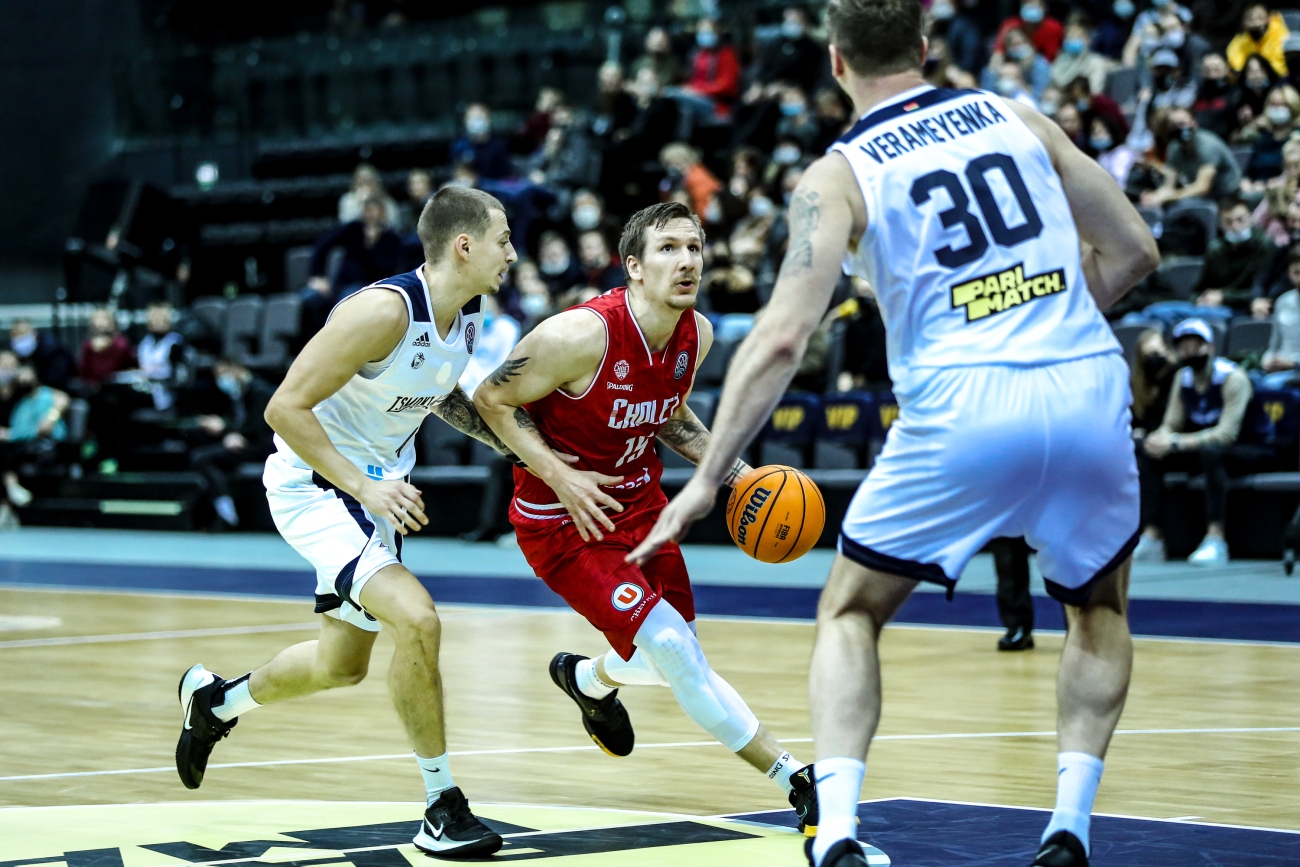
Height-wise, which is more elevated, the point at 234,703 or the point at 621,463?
the point at 621,463

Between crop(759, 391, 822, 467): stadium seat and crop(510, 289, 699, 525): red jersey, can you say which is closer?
crop(510, 289, 699, 525): red jersey

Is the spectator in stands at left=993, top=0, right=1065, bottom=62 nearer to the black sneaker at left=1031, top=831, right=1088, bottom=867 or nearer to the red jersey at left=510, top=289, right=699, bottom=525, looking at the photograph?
the red jersey at left=510, top=289, right=699, bottom=525

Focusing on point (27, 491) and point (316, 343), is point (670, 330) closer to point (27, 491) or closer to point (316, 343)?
point (316, 343)

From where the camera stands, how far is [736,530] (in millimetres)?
5160

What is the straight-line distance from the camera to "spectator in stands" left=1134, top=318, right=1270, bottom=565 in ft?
36.6

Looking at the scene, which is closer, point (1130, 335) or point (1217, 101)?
point (1130, 335)

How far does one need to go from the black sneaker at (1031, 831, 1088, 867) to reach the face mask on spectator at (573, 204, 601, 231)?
11.9m

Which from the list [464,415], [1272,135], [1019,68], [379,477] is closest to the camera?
[379,477]

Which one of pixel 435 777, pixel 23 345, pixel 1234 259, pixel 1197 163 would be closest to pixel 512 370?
pixel 435 777

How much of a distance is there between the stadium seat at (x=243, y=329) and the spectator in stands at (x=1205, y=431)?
9007 millimetres

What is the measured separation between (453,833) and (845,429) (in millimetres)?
8587

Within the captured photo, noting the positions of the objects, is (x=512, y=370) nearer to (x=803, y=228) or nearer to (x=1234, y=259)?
(x=803, y=228)

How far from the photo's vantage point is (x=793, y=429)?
13.1m

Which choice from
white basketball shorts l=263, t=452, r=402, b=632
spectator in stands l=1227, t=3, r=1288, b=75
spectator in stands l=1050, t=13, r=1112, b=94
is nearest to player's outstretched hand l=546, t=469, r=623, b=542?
white basketball shorts l=263, t=452, r=402, b=632
